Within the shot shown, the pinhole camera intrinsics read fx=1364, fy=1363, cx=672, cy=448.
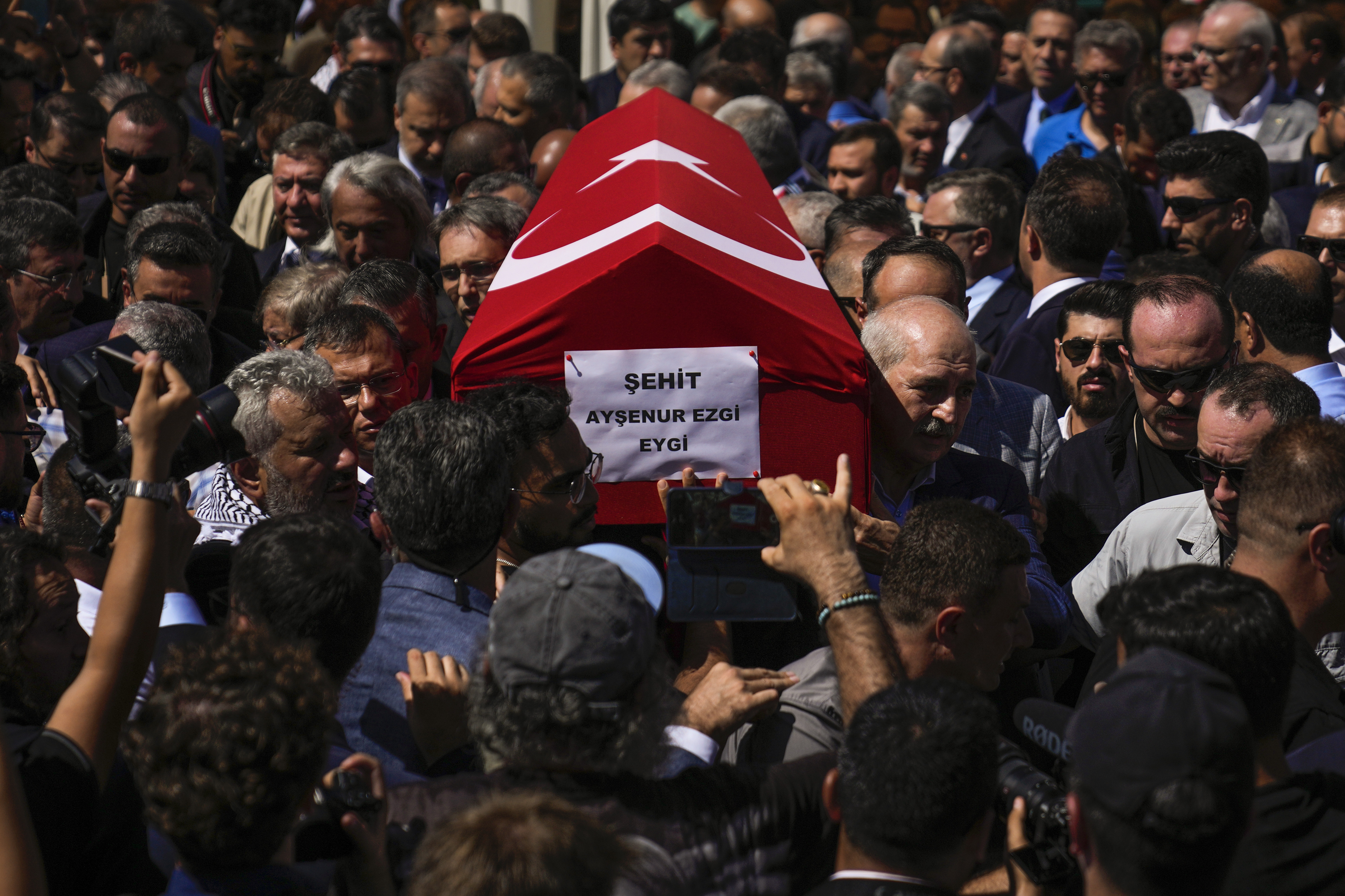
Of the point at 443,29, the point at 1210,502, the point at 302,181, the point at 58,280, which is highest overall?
the point at 443,29

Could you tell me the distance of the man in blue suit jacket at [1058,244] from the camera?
4652 millimetres

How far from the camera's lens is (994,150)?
24.5ft

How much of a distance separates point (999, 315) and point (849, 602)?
3140 millimetres

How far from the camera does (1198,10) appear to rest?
32.7 ft

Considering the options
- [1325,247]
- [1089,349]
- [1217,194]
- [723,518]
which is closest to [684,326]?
[723,518]

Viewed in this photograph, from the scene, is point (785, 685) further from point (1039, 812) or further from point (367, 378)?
point (367, 378)

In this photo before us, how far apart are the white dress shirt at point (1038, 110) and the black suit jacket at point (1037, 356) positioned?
3604 mm

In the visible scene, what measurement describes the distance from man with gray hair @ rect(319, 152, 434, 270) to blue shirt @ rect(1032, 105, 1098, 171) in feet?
12.4

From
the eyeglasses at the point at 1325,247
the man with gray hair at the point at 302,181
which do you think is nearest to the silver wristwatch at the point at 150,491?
the man with gray hair at the point at 302,181

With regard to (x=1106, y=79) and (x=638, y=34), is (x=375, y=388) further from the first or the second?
(x=638, y=34)

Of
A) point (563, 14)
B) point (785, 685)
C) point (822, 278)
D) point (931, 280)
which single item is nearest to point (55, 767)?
point (785, 685)

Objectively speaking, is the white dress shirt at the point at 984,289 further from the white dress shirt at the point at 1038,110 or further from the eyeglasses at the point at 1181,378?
the white dress shirt at the point at 1038,110

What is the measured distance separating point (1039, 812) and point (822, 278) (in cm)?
194

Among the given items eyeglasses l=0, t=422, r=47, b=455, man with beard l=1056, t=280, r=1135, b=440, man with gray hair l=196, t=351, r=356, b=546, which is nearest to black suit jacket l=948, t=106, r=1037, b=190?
man with beard l=1056, t=280, r=1135, b=440
